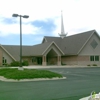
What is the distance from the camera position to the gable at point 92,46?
4874 centimetres

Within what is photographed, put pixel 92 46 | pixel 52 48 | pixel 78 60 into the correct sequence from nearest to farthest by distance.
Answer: pixel 52 48 < pixel 78 60 < pixel 92 46

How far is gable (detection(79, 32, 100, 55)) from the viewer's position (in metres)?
48.7

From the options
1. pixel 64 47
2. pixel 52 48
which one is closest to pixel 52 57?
pixel 64 47

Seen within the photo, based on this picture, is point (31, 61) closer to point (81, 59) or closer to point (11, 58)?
point (11, 58)

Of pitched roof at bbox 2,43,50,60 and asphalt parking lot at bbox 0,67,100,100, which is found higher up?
pitched roof at bbox 2,43,50,60

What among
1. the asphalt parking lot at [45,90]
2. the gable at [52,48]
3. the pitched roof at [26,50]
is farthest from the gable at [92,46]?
the asphalt parking lot at [45,90]

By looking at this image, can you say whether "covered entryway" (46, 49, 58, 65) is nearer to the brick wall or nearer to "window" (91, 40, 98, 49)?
the brick wall

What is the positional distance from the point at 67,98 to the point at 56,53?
37672mm

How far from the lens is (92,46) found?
163 ft

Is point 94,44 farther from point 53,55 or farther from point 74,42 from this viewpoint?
point 53,55

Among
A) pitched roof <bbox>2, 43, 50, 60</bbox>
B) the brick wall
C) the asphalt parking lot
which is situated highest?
pitched roof <bbox>2, 43, 50, 60</bbox>

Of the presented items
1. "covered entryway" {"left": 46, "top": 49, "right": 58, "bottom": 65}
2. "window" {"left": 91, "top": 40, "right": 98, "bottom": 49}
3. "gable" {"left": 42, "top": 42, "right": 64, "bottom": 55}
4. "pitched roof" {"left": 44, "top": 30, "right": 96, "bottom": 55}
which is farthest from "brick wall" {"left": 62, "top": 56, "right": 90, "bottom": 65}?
"gable" {"left": 42, "top": 42, "right": 64, "bottom": 55}

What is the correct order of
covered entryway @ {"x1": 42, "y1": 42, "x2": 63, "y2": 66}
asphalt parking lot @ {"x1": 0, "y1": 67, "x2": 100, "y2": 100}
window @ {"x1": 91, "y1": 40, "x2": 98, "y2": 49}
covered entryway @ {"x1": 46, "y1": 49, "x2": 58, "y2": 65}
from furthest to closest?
1. window @ {"x1": 91, "y1": 40, "x2": 98, "y2": 49}
2. covered entryway @ {"x1": 46, "y1": 49, "x2": 58, "y2": 65}
3. covered entryway @ {"x1": 42, "y1": 42, "x2": 63, "y2": 66}
4. asphalt parking lot @ {"x1": 0, "y1": 67, "x2": 100, "y2": 100}

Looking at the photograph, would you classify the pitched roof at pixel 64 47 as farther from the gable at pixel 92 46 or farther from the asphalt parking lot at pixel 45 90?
the asphalt parking lot at pixel 45 90
